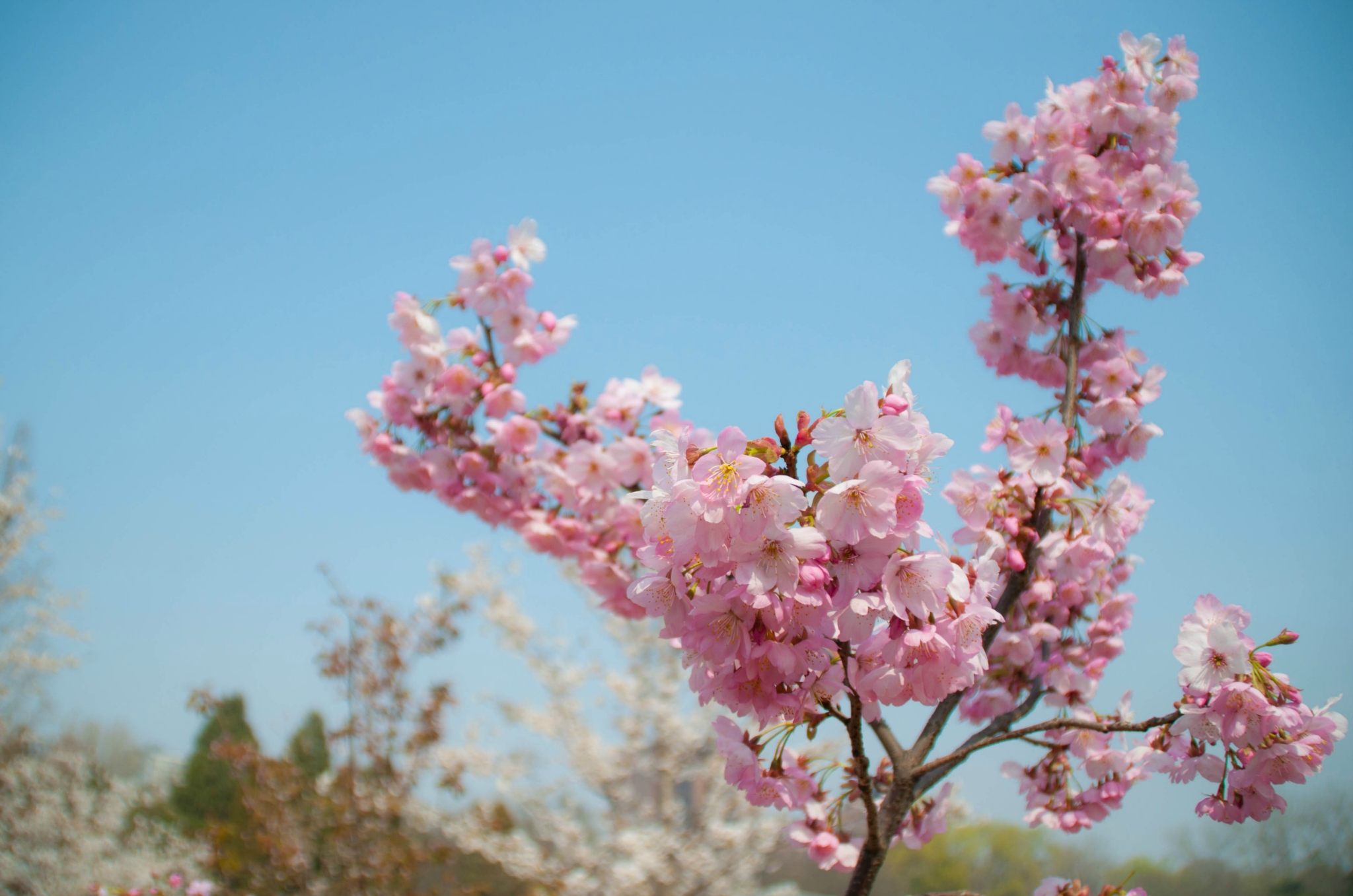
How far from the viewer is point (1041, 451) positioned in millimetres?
1858

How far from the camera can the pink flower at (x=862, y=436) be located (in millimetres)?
1049

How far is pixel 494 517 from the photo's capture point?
2.63 metres

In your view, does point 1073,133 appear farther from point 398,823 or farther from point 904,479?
point 398,823

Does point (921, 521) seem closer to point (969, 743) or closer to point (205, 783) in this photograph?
point (969, 743)

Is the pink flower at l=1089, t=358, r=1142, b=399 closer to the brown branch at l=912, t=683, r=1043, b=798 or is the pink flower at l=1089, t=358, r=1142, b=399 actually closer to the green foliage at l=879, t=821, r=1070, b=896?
the brown branch at l=912, t=683, r=1043, b=798

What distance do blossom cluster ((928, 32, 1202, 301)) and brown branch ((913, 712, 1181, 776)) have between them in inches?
56.8

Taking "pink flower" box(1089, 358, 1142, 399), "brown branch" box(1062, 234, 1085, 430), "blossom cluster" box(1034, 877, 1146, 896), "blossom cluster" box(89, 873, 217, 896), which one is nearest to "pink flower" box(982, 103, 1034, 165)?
"brown branch" box(1062, 234, 1085, 430)

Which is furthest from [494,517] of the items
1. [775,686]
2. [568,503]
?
[775,686]

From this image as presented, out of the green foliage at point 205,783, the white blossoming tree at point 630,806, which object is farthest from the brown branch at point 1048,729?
the green foliage at point 205,783

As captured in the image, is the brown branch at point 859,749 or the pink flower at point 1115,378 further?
the pink flower at point 1115,378

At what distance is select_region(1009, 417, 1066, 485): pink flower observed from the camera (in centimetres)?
183

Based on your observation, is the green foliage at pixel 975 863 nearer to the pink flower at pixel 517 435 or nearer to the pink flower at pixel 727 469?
the pink flower at pixel 517 435

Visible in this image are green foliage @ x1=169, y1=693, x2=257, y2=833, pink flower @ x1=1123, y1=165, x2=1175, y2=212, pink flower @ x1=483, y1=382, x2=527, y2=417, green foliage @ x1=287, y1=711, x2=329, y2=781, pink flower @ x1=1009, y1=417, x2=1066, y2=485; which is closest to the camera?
pink flower @ x1=1009, y1=417, x2=1066, y2=485

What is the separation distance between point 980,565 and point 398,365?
2047 millimetres
